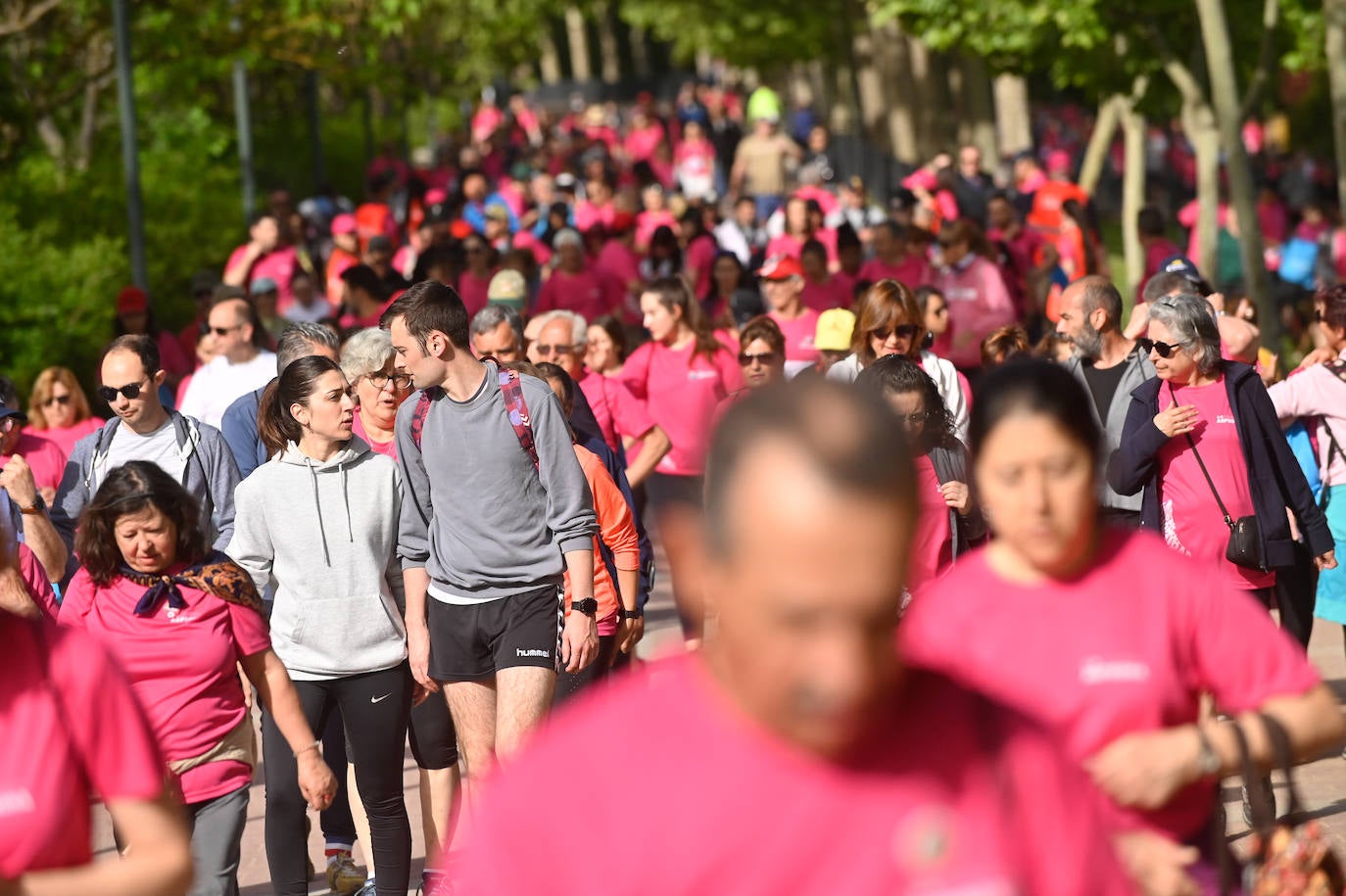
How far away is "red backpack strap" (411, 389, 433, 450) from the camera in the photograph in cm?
638

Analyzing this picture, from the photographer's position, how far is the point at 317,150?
29.2 meters

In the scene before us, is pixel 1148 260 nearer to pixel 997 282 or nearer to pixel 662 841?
pixel 997 282

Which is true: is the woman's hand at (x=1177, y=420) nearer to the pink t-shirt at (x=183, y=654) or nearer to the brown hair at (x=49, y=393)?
the pink t-shirt at (x=183, y=654)

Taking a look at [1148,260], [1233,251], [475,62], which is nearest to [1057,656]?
[1148,260]

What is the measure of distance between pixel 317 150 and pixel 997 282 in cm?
1797

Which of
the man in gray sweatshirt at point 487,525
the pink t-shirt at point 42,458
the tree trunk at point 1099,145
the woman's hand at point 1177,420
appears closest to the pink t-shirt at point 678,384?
the pink t-shirt at point 42,458

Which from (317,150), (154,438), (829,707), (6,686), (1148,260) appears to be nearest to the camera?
(829,707)

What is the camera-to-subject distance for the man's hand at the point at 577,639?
20.8 feet

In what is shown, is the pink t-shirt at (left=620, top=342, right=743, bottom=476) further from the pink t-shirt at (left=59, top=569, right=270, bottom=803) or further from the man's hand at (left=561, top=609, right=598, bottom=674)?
the pink t-shirt at (left=59, top=569, right=270, bottom=803)

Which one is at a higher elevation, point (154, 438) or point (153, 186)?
point (153, 186)

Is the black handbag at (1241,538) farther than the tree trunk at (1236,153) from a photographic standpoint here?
No

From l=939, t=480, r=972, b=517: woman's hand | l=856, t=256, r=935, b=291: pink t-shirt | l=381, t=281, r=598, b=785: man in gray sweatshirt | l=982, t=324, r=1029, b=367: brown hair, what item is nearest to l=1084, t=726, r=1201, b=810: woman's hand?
l=381, t=281, r=598, b=785: man in gray sweatshirt

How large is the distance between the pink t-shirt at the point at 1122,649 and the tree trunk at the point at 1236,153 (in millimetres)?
13374

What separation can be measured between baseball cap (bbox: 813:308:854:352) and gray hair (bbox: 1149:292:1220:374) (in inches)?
115
